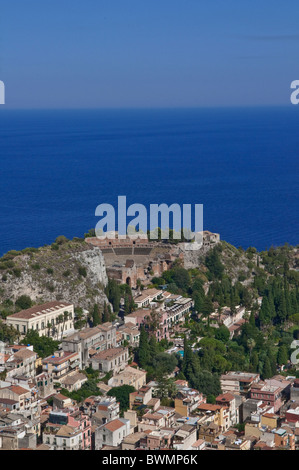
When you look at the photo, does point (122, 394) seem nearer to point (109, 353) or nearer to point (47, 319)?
point (109, 353)

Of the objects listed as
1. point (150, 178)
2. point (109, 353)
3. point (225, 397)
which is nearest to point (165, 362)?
point (109, 353)

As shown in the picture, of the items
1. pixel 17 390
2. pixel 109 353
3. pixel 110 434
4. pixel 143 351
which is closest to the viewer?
pixel 110 434

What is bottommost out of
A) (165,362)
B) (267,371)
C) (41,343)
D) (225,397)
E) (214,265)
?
(225,397)

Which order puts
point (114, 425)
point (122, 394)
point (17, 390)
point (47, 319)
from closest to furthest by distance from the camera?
point (114, 425) < point (17, 390) < point (122, 394) < point (47, 319)

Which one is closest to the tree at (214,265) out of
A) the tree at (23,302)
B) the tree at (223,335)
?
the tree at (223,335)

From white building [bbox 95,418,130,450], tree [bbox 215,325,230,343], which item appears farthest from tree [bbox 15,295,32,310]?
white building [bbox 95,418,130,450]

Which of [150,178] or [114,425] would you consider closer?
[114,425]

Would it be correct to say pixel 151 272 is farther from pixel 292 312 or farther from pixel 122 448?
pixel 122 448

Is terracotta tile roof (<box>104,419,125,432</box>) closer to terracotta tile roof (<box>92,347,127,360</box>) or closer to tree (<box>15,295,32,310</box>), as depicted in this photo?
terracotta tile roof (<box>92,347,127,360</box>)
